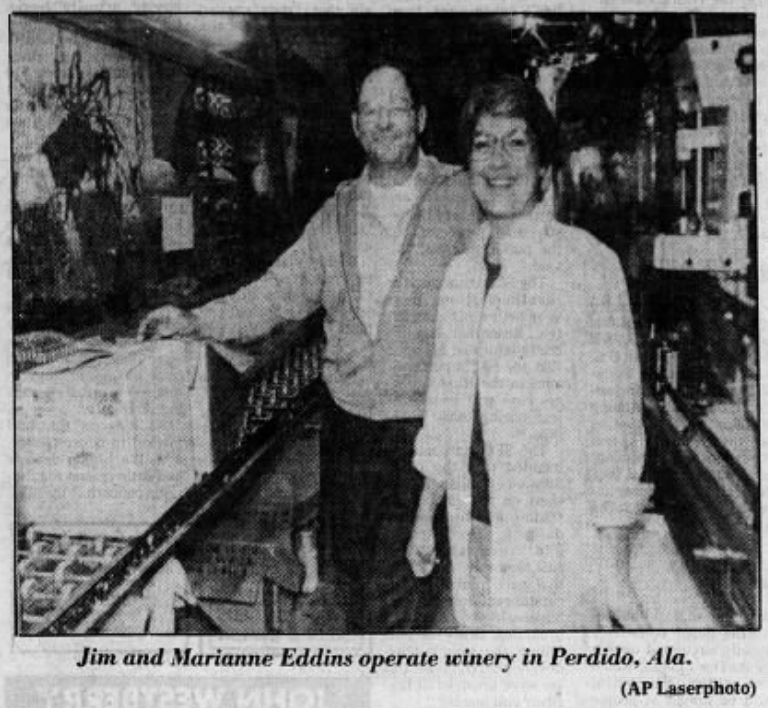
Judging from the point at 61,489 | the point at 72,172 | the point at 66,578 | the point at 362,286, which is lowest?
the point at 66,578

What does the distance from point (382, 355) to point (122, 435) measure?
0.34 metres

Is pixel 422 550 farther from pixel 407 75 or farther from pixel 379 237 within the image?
pixel 407 75

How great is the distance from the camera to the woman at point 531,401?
169cm

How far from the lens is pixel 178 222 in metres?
1.70

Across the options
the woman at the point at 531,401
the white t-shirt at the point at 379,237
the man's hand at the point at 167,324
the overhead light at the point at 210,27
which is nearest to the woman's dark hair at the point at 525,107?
the woman at the point at 531,401

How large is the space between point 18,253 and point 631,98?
2.60ft

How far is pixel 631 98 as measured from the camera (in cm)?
170

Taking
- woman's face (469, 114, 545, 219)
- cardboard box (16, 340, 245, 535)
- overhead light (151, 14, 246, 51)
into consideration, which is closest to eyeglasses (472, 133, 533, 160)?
woman's face (469, 114, 545, 219)

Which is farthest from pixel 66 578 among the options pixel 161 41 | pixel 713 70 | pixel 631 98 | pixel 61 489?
pixel 713 70

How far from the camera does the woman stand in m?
1.69

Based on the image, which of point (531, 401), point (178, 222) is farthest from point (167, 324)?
point (531, 401)

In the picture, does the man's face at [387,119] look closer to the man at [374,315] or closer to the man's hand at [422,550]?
the man at [374,315]

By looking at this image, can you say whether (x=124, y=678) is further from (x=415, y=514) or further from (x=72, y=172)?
(x=72, y=172)

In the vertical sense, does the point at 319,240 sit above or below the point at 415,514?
above
